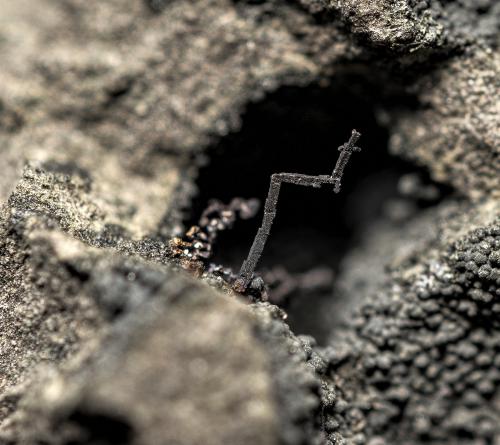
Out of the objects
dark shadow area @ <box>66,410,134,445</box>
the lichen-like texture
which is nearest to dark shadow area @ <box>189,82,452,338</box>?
the lichen-like texture

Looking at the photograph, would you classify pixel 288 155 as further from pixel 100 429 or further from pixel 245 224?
pixel 100 429

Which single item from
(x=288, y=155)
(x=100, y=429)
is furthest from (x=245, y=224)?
(x=100, y=429)

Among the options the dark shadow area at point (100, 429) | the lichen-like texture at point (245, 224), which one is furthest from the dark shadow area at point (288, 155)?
the dark shadow area at point (100, 429)

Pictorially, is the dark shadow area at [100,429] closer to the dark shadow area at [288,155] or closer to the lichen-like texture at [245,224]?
the lichen-like texture at [245,224]

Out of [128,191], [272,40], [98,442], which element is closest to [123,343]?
[98,442]

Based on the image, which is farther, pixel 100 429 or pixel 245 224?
pixel 245 224

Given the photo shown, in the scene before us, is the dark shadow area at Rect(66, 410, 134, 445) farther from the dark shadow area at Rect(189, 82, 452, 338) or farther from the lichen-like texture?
the dark shadow area at Rect(189, 82, 452, 338)

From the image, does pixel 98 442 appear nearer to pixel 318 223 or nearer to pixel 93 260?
pixel 93 260

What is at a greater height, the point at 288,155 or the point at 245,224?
the point at 288,155

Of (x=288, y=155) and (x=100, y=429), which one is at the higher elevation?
(x=288, y=155)
